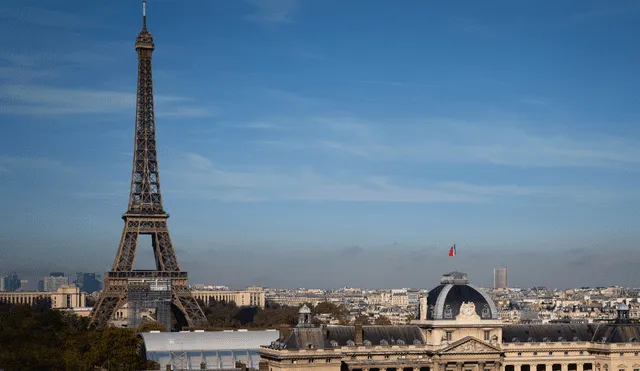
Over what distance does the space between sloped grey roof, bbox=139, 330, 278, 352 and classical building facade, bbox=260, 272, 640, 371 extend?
724 inches

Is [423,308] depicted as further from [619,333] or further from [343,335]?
[619,333]

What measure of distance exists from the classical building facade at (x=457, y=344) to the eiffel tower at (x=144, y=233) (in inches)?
2254

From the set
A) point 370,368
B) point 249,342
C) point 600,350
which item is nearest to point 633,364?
point 600,350

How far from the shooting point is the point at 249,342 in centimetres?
11731

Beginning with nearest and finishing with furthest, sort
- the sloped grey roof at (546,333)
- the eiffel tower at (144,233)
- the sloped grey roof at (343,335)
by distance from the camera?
the sloped grey roof at (343,335), the sloped grey roof at (546,333), the eiffel tower at (144,233)

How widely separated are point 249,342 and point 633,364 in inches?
1599

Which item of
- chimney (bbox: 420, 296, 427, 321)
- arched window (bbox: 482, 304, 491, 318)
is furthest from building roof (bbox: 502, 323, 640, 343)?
chimney (bbox: 420, 296, 427, 321)

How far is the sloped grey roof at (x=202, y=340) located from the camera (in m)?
112

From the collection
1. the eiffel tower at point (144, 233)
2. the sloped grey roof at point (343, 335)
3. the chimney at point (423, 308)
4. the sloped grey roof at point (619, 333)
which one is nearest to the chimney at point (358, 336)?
the sloped grey roof at point (343, 335)

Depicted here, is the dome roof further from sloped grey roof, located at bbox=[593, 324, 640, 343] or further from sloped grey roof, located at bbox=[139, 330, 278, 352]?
sloped grey roof, located at bbox=[139, 330, 278, 352]

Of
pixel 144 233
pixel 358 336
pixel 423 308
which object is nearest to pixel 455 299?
pixel 423 308

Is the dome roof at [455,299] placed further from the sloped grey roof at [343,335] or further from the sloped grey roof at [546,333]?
the sloped grey roof at [546,333]

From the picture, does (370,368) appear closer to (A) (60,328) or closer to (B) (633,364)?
(B) (633,364)

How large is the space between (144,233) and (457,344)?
71.2 m
